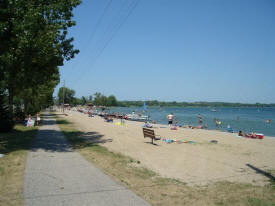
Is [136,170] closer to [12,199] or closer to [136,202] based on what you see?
[136,202]

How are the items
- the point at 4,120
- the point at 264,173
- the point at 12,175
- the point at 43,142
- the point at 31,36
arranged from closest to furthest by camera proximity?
1. the point at 12,175
2. the point at 264,173
3. the point at 31,36
4. the point at 43,142
5. the point at 4,120

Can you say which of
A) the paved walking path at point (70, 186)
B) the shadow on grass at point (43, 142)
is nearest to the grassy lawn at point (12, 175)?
the paved walking path at point (70, 186)

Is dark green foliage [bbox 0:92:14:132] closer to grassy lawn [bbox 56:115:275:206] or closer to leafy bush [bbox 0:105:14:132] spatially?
leafy bush [bbox 0:105:14:132]

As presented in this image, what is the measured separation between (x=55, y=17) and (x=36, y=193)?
9.23 m

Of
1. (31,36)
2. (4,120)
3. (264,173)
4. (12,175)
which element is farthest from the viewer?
(4,120)

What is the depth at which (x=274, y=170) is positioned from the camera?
7480 millimetres

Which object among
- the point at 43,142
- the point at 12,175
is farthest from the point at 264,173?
the point at 43,142

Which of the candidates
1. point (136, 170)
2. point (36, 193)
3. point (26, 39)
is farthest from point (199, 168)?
point (26, 39)

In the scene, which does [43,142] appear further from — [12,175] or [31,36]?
[12,175]

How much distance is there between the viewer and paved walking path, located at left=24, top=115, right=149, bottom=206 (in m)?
4.51

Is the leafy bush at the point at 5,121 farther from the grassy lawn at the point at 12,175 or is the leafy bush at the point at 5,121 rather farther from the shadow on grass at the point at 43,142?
the grassy lawn at the point at 12,175

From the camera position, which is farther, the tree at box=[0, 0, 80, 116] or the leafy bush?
the leafy bush

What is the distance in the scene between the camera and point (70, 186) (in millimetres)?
5328

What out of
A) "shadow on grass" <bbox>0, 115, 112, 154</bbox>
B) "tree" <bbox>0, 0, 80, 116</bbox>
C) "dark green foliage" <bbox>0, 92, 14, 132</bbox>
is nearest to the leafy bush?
"dark green foliage" <bbox>0, 92, 14, 132</bbox>
